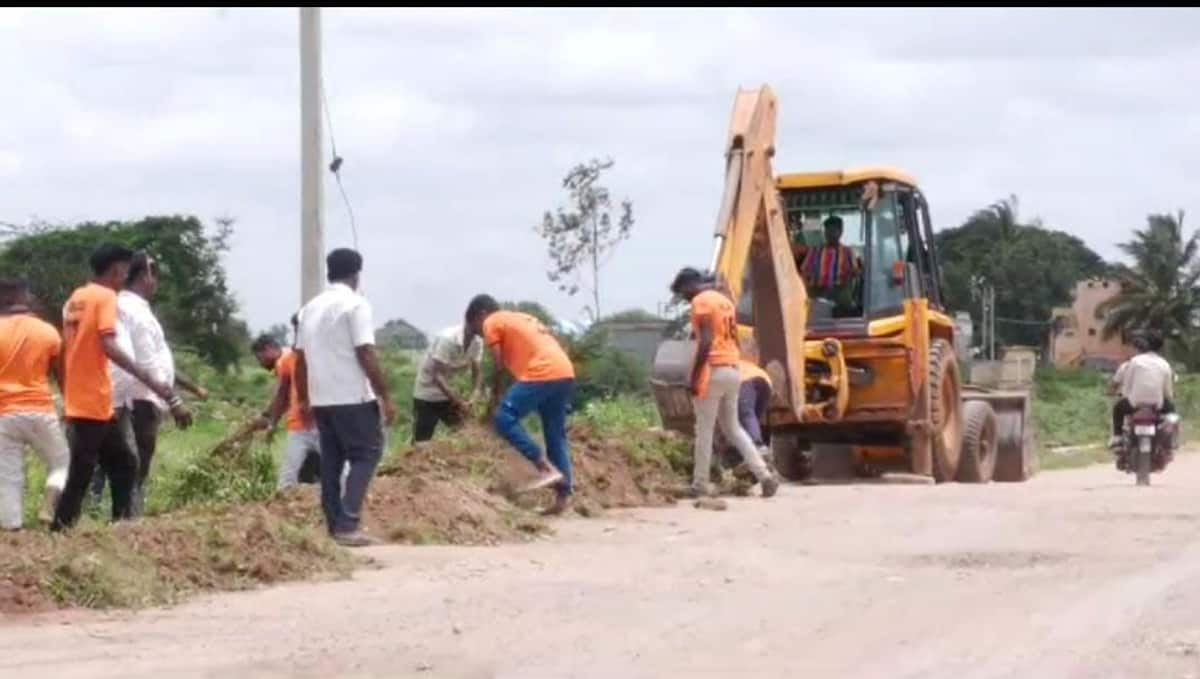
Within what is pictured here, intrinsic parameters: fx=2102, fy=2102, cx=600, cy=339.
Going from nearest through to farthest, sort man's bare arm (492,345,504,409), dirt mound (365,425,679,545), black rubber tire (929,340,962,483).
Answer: dirt mound (365,425,679,545), man's bare arm (492,345,504,409), black rubber tire (929,340,962,483)

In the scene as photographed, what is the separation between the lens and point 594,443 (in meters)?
15.9

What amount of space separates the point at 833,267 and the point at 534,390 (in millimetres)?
6188

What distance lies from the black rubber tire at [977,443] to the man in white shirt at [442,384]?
641 cm

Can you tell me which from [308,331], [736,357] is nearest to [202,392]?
[308,331]

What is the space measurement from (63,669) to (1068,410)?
47559 mm

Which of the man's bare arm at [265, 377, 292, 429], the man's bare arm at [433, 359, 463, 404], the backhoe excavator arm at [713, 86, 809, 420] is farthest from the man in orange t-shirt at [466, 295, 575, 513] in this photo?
the backhoe excavator arm at [713, 86, 809, 420]

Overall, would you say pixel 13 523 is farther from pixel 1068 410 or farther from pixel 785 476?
pixel 1068 410

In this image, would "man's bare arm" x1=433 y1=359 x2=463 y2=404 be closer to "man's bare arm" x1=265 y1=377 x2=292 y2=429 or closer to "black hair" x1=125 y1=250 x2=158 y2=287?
A: "man's bare arm" x1=265 y1=377 x2=292 y2=429

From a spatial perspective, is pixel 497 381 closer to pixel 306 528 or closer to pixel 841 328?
pixel 306 528

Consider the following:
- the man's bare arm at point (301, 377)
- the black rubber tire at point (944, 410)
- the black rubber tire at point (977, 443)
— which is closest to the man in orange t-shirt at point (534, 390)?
the man's bare arm at point (301, 377)

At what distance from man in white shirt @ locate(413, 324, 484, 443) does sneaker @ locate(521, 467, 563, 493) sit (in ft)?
7.67

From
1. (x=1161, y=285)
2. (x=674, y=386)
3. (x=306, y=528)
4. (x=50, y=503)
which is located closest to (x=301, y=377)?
(x=306, y=528)

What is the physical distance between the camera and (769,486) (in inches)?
621

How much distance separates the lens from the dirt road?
8.35 meters
